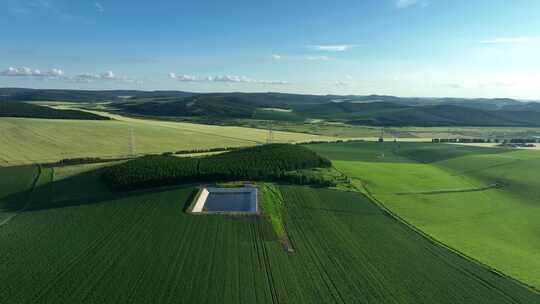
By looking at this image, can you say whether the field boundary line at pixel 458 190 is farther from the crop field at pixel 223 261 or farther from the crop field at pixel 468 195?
the crop field at pixel 223 261

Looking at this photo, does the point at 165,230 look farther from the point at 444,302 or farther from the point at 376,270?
the point at 444,302

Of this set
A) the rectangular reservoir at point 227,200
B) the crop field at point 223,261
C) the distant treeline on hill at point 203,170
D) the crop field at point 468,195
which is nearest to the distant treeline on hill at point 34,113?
the distant treeline on hill at point 203,170

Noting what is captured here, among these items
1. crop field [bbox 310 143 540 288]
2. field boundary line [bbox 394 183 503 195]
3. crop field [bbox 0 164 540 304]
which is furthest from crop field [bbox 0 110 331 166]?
field boundary line [bbox 394 183 503 195]

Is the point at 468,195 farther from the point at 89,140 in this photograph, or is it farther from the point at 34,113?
the point at 34,113

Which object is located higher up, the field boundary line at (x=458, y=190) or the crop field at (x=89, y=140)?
the crop field at (x=89, y=140)

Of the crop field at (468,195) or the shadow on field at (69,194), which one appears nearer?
the crop field at (468,195)

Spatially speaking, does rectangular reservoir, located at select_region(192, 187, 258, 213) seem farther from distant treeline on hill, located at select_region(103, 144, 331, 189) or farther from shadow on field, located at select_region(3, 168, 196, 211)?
shadow on field, located at select_region(3, 168, 196, 211)
